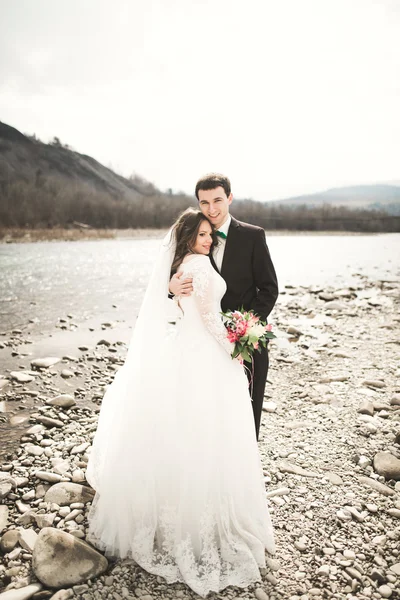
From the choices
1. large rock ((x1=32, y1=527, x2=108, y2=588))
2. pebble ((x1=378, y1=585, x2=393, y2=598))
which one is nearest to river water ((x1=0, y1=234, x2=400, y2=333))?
large rock ((x1=32, y1=527, x2=108, y2=588))

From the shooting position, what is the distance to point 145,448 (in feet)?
11.1

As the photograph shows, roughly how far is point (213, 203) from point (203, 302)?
1.11m

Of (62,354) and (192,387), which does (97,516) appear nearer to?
(192,387)

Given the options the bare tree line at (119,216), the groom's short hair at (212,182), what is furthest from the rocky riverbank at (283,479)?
the bare tree line at (119,216)

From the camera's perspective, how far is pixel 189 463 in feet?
10.8

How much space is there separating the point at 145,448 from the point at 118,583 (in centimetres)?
104

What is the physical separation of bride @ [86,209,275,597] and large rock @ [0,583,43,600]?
0.55 metres

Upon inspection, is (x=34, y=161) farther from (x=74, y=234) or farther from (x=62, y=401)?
(x=62, y=401)

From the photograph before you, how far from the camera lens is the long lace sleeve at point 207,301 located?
353cm

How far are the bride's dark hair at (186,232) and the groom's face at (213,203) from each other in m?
0.23

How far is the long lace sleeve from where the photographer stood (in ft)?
11.6

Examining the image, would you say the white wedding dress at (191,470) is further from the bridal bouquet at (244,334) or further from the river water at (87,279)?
the river water at (87,279)

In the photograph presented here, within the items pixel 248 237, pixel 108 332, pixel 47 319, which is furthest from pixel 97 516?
pixel 47 319

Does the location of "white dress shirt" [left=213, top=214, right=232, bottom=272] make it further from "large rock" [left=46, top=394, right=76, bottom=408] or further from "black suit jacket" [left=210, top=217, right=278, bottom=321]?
"large rock" [left=46, top=394, right=76, bottom=408]
